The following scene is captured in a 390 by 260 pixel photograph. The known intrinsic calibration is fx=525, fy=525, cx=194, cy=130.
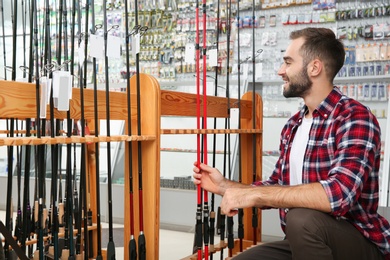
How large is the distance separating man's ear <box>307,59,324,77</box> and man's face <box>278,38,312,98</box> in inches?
0.9

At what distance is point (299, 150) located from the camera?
8.07ft

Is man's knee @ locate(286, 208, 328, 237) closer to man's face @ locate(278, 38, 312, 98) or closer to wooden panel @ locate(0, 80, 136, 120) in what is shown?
man's face @ locate(278, 38, 312, 98)

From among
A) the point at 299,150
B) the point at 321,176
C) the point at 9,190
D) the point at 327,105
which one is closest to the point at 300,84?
the point at 327,105

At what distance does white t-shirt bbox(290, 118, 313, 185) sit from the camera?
2.45m

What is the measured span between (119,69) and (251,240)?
11.7 feet

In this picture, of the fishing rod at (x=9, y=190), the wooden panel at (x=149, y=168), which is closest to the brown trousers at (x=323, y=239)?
the wooden panel at (x=149, y=168)

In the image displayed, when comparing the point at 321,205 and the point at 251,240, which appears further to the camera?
the point at 251,240

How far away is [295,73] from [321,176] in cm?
52

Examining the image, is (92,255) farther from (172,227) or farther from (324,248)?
(324,248)

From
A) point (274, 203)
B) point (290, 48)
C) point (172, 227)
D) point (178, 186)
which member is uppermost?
point (290, 48)

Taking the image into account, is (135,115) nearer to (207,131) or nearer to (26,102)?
(207,131)

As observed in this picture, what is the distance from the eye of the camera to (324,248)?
2.00 m

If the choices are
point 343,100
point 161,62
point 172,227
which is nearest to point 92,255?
point 172,227

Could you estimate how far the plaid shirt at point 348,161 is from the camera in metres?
2.01
